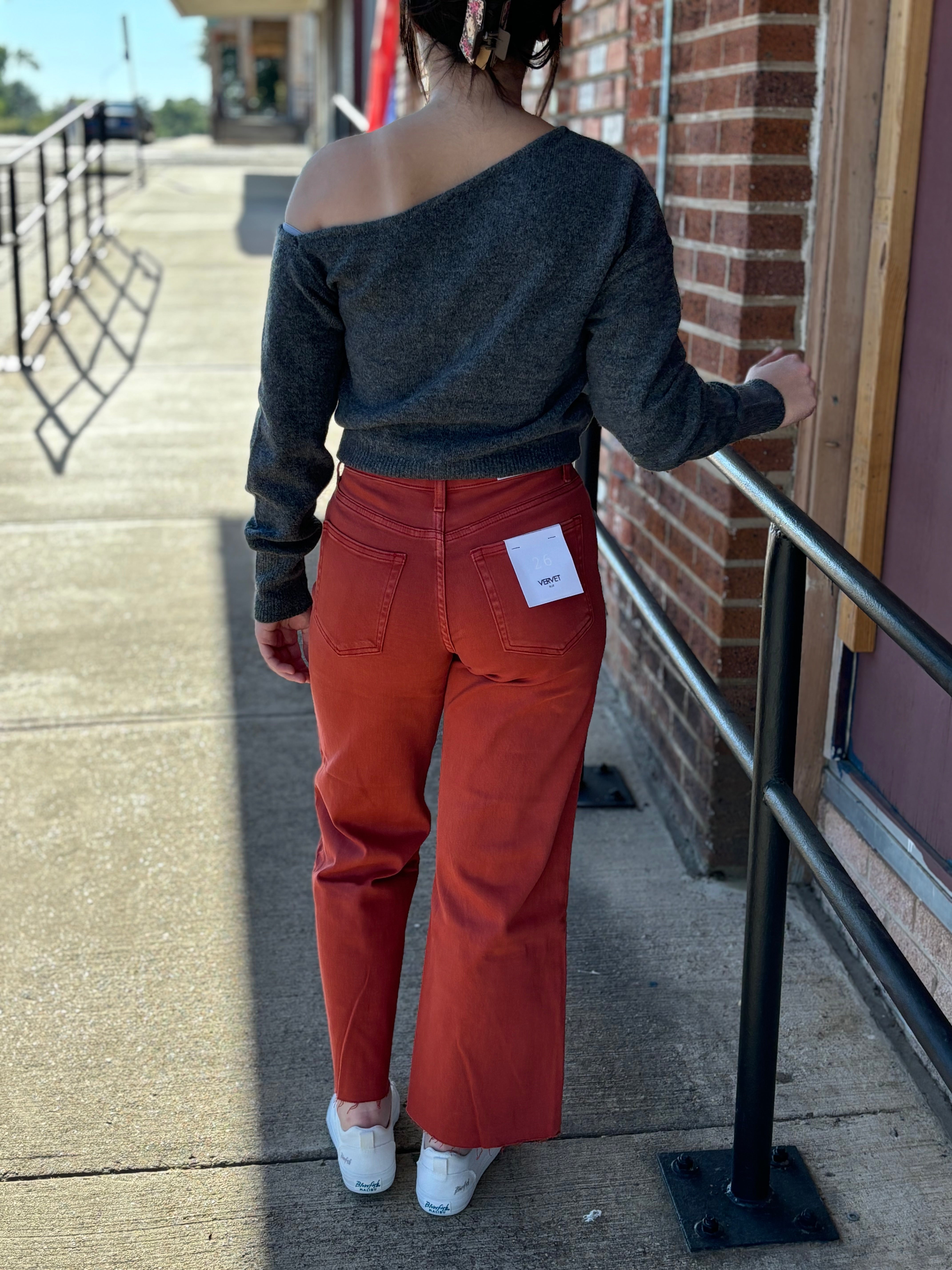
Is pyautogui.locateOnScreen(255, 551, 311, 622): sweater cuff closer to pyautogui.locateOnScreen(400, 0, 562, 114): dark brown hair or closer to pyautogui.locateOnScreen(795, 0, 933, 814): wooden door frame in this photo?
pyautogui.locateOnScreen(400, 0, 562, 114): dark brown hair

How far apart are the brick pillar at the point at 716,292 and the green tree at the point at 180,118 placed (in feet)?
350

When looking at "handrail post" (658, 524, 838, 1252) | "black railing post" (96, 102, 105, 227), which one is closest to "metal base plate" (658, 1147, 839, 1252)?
"handrail post" (658, 524, 838, 1252)

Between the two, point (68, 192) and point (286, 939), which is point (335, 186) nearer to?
point (286, 939)

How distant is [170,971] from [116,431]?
14.2 ft

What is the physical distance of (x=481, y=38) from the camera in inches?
57.1

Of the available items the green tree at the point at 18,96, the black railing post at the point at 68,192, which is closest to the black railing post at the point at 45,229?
the black railing post at the point at 68,192

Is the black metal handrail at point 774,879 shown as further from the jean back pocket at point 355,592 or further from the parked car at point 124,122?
the parked car at point 124,122

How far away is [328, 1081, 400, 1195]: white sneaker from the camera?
193cm

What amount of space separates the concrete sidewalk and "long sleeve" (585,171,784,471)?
1078 millimetres

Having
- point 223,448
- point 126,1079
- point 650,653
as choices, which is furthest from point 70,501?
point 126,1079

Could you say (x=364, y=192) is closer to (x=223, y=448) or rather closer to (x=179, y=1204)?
(x=179, y=1204)

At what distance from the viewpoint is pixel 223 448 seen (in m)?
6.07

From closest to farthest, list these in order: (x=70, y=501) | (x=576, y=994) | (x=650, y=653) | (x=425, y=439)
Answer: (x=425, y=439), (x=576, y=994), (x=650, y=653), (x=70, y=501)

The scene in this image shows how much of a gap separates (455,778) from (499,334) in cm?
58
